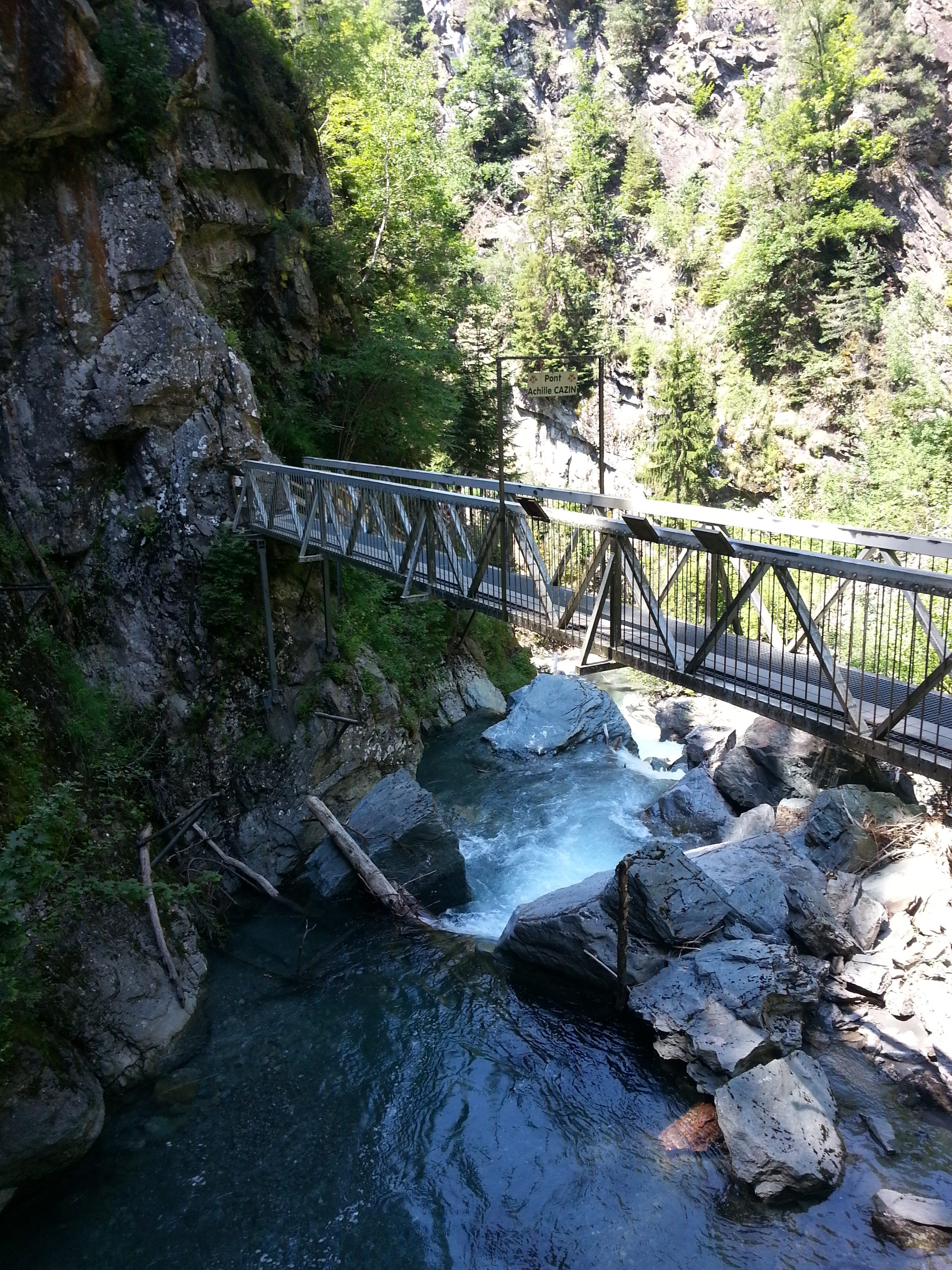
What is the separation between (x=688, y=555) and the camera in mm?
7574

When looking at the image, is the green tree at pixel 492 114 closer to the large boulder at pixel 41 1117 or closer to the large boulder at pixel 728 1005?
the large boulder at pixel 728 1005

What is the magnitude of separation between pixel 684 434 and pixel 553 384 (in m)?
23.3

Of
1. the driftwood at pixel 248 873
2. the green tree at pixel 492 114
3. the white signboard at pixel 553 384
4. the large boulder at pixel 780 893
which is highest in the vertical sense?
the green tree at pixel 492 114

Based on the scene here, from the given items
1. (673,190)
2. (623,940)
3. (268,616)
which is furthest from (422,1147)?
(673,190)

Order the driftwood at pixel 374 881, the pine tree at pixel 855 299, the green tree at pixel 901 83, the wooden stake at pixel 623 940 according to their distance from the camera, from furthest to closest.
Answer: the green tree at pixel 901 83, the pine tree at pixel 855 299, the driftwood at pixel 374 881, the wooden stake at pixel 623 940

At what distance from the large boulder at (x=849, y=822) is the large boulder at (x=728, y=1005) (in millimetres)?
2346

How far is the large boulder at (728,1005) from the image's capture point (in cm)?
809

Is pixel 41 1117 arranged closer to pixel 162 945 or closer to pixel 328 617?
pixel 162 945

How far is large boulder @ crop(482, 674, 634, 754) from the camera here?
56.6ft

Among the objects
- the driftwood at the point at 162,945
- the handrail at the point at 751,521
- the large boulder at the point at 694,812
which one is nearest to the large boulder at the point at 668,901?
the large boulder at the point at 694,812

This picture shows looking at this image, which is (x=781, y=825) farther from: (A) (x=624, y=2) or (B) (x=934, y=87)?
(A) (x=624, y=2)

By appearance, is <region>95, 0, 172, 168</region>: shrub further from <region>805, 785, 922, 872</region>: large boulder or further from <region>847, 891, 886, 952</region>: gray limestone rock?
<region>847, 891, 886, 952</region>: gray limestone rock

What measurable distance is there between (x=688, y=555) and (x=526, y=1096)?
17.7 ft

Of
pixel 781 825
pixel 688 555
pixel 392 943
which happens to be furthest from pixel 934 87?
pixel 392 943
